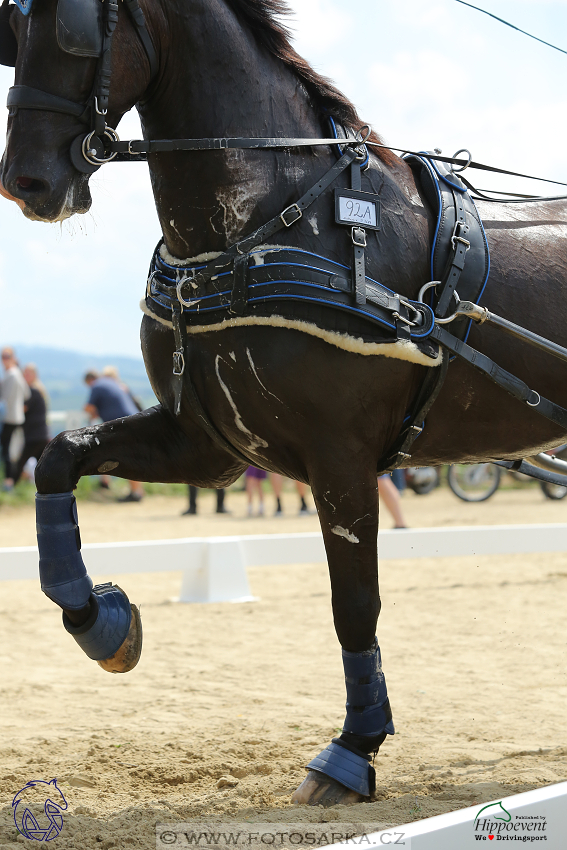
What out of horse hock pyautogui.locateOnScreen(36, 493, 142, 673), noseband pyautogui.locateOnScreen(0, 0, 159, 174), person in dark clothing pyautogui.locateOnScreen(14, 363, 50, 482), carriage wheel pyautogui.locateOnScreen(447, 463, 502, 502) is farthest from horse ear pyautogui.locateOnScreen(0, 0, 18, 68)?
carriage wheel pyautogui.locateOnScreen(447, 463, 502, 502)

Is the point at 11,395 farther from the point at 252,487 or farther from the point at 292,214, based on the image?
the point at 292,214

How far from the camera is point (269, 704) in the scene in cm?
395

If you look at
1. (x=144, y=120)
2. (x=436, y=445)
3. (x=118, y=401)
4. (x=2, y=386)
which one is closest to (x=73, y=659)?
(x=436, y=445)

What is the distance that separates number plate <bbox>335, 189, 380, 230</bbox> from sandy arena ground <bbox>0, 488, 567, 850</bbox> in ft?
5.53

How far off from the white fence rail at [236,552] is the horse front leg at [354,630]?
10.6 feet

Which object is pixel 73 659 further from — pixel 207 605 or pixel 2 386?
pixel 2 386

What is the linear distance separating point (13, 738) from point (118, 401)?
299 inches

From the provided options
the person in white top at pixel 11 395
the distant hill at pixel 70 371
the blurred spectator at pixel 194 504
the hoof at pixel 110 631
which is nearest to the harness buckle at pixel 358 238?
the hoof at pixel 110 631

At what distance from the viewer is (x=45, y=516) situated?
2.77 meters

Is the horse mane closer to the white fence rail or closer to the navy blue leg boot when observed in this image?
the navy blue leg boot

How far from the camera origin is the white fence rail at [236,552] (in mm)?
5809

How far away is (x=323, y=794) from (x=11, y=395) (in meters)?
10.8

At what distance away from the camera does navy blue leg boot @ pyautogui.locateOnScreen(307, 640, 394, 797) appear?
270 cm

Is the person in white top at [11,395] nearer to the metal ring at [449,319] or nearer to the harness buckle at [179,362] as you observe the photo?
the harness buckle at [179,362]
